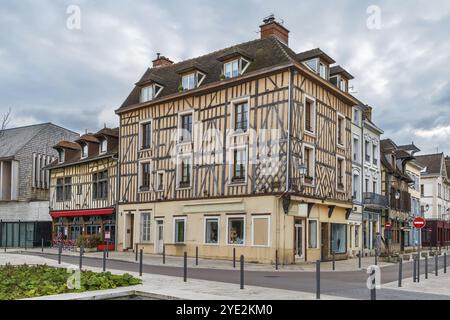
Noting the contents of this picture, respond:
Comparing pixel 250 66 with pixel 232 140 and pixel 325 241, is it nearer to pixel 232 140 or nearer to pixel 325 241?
pixel 232 140

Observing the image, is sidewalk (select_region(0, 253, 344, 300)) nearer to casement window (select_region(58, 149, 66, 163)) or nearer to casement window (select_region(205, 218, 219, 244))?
casement window (select_region(205, 218, 219, 244))

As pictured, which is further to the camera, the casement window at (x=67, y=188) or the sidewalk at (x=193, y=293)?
the casement window at (x=67, y=188)

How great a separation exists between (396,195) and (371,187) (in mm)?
4736

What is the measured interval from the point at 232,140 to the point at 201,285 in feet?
41.4

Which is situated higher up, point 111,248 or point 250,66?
point 250,66

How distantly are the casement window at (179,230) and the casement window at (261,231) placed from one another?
4.56 m

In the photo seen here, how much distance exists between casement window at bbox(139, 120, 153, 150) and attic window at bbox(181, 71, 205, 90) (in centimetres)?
311

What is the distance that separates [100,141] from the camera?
1287 inches

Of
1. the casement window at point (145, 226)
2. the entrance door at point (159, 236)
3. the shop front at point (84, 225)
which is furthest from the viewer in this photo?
the shop front at point (84, 225)

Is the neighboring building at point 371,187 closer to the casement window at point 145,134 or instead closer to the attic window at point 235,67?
the attic window at point 235,67

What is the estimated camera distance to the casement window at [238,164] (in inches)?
922

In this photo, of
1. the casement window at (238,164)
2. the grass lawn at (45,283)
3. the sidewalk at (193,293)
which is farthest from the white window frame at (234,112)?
the grass lawn at (45,283)

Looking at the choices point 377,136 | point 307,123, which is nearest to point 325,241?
point 307,123

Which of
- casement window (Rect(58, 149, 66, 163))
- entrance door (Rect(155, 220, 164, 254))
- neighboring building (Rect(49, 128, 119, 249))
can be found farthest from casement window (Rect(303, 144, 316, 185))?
casement window (Rect(58, 149, 66, 163))
